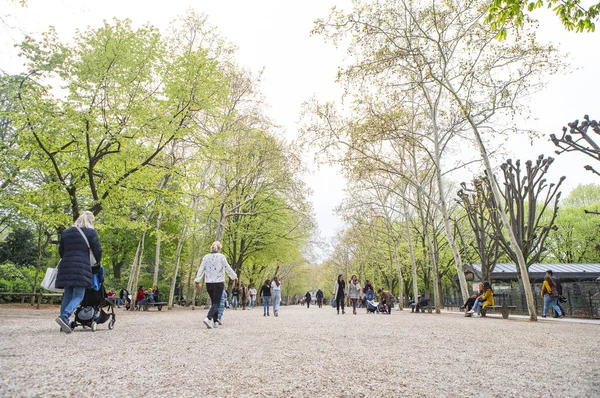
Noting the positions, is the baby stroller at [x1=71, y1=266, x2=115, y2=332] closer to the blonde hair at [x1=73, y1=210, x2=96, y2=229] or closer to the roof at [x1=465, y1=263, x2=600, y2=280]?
the blonde hair at [x1=73, y1=210, x2=96, y2=229]

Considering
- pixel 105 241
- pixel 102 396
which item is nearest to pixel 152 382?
pixel 102 396

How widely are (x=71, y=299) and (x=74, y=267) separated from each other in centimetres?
63

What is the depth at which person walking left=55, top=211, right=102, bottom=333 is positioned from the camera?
6.44 m

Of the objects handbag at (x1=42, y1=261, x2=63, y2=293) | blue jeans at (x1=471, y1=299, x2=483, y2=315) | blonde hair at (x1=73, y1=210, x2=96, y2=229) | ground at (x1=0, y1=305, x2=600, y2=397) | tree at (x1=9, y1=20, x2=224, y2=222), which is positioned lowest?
ground at (x1=0, y1=305, x2=600, y2=397)

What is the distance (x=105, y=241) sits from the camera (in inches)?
1406

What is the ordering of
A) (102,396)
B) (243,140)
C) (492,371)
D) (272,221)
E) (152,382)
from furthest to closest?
(272,221) < (243,140) < (492,371) < (152,382) < (102,396)

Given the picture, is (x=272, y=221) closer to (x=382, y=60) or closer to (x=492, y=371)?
(x=382, y=60)

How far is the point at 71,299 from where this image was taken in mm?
6629

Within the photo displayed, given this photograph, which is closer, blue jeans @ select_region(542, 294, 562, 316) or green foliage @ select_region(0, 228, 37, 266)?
blue jeans @ select_region(542, 294, 562, 316)

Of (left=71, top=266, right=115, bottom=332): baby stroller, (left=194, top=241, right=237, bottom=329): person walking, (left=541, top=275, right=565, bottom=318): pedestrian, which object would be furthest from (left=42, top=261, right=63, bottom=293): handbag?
(left=541, top=275, right=565, bottom=318): pedestrian

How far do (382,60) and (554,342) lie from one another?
35.2 ft

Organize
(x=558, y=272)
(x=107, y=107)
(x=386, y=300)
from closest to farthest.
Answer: (x=107, y=107)
(x=386, y=300)
(x=558, y=272)

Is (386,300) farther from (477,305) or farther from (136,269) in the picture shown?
(136,269)

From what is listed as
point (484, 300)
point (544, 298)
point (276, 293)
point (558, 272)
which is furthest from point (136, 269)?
point (558, 272)
